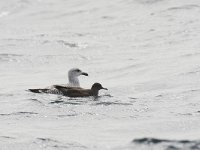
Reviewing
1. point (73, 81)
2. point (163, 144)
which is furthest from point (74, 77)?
point (163, 144)

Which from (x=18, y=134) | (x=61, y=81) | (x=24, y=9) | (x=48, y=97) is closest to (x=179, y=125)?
(x=18, y=134)

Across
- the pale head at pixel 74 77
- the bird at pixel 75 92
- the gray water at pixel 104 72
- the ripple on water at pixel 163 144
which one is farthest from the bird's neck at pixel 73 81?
the ripple on water at pixel 163 144

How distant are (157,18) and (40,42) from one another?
6080 mm

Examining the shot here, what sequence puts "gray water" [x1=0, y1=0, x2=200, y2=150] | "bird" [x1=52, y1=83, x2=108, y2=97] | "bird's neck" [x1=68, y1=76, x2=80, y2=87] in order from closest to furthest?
"gray water" [x1=0, y1=0, x2=200, y2=150] < "bird" [x1=52, y1=83, x2=108, y2=97] < "bird's neck" [x1=68, y1=76, x2=80, y2=87]

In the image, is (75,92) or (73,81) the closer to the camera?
(75,92)

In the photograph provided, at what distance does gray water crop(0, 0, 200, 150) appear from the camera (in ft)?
52.7

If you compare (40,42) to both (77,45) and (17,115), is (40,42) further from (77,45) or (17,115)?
(17,115)

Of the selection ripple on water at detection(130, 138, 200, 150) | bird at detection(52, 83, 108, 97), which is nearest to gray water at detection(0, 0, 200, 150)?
ripple on water at detection(130, 138, 200, 150)

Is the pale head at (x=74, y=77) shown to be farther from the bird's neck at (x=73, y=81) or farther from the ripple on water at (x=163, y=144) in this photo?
the ripple on water at (x=163, y=144)

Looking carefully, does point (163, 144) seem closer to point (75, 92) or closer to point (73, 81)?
point (75, 92)

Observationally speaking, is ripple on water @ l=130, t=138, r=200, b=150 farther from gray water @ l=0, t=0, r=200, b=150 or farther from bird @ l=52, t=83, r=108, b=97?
bird @ l=52, t=83, r=108, b=97

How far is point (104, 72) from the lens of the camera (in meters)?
26.9

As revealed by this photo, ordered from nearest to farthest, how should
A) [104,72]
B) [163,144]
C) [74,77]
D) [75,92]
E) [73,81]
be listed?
[163,144]
[75,92]
[73,81]
[74,77]
[104,72]

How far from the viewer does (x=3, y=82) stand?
25.4m
